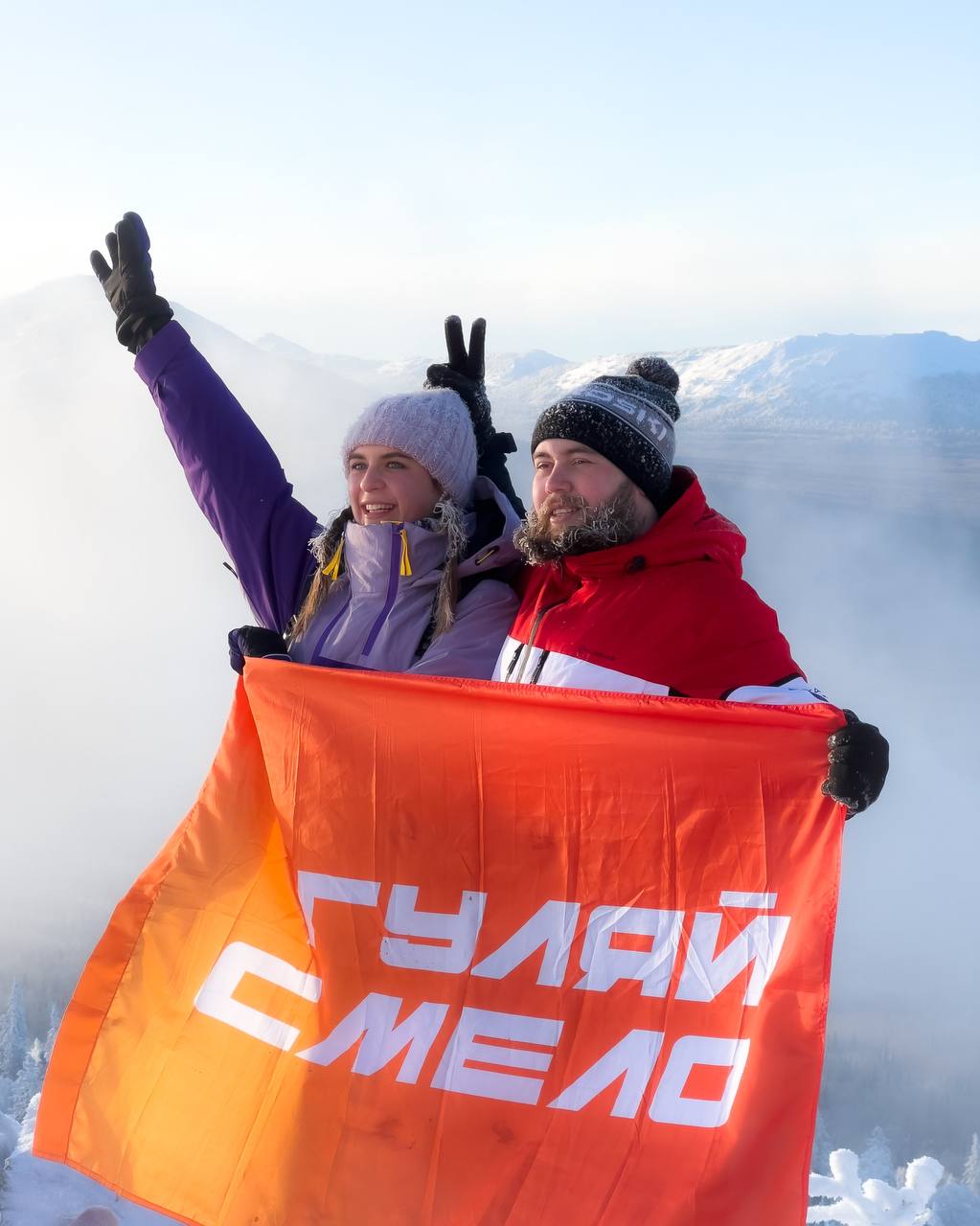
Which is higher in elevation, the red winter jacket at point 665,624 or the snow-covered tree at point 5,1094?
the red winter jacket at point 665,624

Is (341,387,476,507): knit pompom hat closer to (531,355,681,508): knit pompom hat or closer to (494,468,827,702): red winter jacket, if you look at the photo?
(531,355,681,508): knit pompom hat

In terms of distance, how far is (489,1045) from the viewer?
9.09 feet

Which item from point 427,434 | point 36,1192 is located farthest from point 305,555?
point 36,1192

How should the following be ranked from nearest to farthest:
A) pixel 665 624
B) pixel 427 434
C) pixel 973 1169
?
pixel 665 624 → pixel 427 434 → pixel 973 1169

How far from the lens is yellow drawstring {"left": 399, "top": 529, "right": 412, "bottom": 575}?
124 inches

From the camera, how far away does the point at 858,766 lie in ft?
8.12

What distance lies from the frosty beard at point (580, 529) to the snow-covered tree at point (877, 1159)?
77513 mm

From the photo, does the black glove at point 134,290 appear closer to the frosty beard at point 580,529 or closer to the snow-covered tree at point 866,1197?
the frosty beard at point 580,529

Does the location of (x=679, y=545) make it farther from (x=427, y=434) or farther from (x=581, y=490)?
(x=427, y=434)

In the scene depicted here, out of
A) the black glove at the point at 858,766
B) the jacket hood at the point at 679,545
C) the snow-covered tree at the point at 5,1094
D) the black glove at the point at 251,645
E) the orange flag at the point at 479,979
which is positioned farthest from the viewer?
the snow-covered tree at the point at 5,1094

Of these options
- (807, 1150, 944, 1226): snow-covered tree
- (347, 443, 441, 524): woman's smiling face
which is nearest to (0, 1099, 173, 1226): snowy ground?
(807, 1150, 944, 1226): snow-covered tree

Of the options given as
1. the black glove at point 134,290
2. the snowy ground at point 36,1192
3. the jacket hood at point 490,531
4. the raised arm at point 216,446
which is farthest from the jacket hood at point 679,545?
the snowy ground at point 36,1192

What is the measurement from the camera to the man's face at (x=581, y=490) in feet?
9.78

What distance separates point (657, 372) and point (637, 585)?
2.75ft
